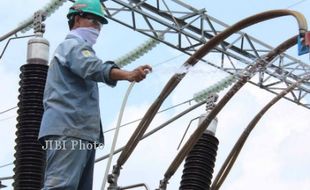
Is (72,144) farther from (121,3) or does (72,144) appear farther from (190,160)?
(121,3)

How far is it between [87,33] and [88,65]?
0.42m

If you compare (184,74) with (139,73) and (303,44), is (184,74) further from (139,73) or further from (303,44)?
(139,73)

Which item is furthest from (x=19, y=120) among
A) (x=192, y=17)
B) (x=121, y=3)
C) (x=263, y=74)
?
(x=263, y=74)

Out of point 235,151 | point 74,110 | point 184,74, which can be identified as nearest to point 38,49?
point 184,74

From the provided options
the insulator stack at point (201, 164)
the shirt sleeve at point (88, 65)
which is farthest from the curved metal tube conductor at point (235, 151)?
the shirt sleeve at point (88, 65)

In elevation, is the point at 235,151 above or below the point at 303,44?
above

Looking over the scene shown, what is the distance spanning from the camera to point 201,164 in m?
8.73

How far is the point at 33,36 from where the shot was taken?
845cm

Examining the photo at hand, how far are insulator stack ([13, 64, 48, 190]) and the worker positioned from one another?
1.81 m

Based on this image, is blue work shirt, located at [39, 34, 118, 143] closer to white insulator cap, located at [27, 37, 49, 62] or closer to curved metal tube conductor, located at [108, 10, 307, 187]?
curved metal tube conductor, located at [108, 10, 307, 187]

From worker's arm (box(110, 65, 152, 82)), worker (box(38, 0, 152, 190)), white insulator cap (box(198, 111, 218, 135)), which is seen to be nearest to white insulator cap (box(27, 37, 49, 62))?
white insulator cap (box(198, 111, 218, 135))

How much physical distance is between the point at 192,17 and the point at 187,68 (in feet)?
23.2

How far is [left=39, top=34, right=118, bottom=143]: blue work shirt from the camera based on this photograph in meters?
5.41

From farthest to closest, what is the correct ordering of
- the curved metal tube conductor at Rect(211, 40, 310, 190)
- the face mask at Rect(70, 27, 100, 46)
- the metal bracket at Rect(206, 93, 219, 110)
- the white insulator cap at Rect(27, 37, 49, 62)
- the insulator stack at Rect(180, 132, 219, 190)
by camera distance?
the metal bracket at Rect(206, 93, 219, 110)
the curved metal tube conductor at Rect(211, 40, 310, 190)
the insulator stack at Rect(180, 132, 219, 190)
the white insulator cap at Rect(27, 37, 49, 62)
the face mask at Rect(70, 27, 100, 46)
